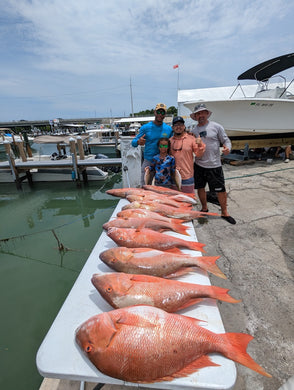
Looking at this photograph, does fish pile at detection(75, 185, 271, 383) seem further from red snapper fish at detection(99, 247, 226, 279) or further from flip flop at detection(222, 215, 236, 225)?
flip flop at detection(222, 215, 236, 225)

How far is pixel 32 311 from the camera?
3.71m

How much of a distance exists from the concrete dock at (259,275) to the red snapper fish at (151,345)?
74 centimetres

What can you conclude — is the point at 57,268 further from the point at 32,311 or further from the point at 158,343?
the point at 158,343

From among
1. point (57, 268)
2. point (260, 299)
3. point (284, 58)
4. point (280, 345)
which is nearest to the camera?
point (280, 345)

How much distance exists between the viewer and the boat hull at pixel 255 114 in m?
8.11

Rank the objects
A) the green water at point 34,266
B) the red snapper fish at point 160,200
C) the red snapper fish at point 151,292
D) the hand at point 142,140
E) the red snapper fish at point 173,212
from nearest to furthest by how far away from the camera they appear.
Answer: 1. the red snapper fish at point 151,292
2. the red snapper fish at point 173,212
3. the red snapper fish at point 160,200
4. the green water at point 34,266
5. the hand at point 142,140

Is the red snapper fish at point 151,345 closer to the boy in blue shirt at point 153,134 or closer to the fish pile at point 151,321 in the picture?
the fish pile at point 151,321

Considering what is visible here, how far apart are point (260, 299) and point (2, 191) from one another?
14.3m

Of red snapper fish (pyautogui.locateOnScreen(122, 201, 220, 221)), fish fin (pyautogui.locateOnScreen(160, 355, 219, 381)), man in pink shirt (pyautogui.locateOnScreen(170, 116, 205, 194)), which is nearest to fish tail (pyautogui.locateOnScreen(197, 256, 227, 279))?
fish fin (pyautogui.locateOnScreen(160, 355, 219, 381))

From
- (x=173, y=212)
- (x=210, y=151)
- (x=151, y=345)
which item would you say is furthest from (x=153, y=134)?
(x=151, y=345)

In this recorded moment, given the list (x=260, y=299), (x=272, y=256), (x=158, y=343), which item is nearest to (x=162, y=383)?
(x=158, y=343)

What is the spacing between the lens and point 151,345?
3.48 feet

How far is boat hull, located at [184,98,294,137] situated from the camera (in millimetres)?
8109

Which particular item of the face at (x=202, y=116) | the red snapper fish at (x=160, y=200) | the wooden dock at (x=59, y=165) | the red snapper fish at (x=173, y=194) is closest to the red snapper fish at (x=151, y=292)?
the red snapper fish at (x=160, y=200)
